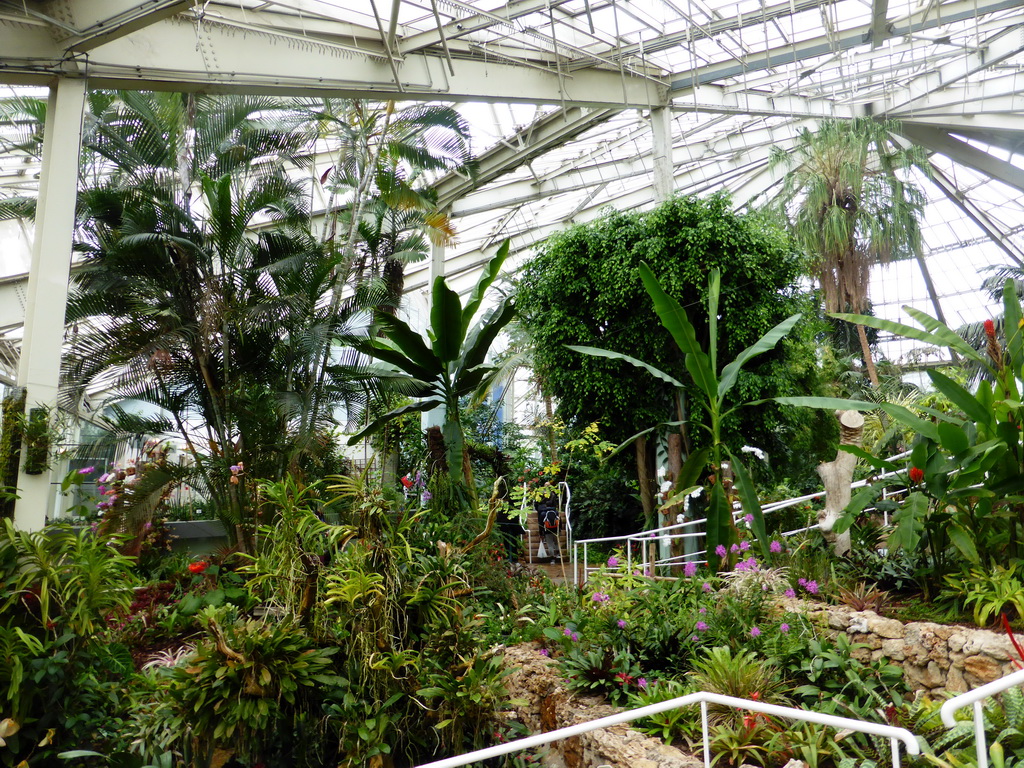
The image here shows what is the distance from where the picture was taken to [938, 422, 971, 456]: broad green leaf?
460cm

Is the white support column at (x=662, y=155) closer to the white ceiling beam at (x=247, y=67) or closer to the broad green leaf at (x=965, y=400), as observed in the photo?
the white ceiling beam at (x=247, y=67)

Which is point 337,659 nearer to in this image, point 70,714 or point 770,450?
point 70,714

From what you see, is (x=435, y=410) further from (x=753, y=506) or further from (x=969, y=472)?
(x=969, y=472)

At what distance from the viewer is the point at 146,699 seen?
16.3 ft

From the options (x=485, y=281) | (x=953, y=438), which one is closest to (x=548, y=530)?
(x=485, y=281)

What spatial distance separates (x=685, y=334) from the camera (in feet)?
19.8

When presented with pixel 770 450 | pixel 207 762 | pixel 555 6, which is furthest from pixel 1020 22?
pixel 207 762

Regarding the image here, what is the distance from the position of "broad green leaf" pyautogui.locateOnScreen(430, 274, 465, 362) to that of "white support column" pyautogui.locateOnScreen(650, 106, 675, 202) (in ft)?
12.1

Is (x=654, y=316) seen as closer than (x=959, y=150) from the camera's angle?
Yes

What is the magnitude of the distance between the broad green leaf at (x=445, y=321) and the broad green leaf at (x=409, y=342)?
0.56 ft

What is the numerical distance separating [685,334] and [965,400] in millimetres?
1967

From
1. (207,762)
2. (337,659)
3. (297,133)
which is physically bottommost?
(207,762)

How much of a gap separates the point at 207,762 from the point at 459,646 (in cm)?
137

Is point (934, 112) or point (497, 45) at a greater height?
point (934, 112)
